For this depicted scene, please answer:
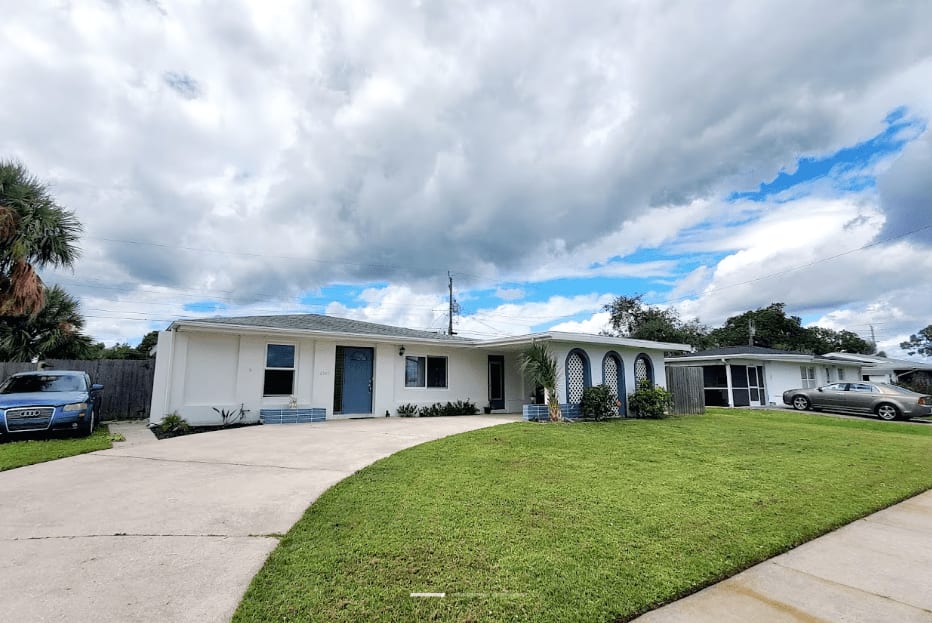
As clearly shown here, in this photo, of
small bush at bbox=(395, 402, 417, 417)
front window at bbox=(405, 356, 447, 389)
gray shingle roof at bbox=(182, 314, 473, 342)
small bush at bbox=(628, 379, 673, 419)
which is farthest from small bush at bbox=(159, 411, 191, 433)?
small bush at bbox=(628, 379, 673, 419)

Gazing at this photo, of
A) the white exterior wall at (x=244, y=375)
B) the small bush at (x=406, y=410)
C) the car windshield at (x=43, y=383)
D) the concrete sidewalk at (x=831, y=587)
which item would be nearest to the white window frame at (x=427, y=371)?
the white exterior wall at (x=244, y=375)

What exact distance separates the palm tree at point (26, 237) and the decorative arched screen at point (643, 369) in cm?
1701

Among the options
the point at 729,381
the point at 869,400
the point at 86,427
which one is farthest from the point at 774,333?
the point at 86,427

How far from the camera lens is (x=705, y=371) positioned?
22.2 meters

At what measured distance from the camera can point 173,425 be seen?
9891 mm

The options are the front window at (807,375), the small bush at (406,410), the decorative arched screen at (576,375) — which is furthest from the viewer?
the front window at (807,375)

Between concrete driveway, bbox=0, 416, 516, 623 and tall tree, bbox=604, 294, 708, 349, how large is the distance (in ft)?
117

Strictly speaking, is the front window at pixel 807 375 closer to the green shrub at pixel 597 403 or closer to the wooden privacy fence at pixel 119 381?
the green shrub at pixel 597 403

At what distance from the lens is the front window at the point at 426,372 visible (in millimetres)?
14492

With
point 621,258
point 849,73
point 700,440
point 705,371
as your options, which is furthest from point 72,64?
point 705,371

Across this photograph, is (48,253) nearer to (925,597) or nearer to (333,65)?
(333,65)

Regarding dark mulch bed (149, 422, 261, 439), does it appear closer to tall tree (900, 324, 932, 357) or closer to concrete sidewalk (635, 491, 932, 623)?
concrete sidewalk (635, 491, 932, 623)

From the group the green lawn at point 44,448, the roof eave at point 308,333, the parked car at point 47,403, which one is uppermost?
the roof eave at point 308,333

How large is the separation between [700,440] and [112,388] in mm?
14981
